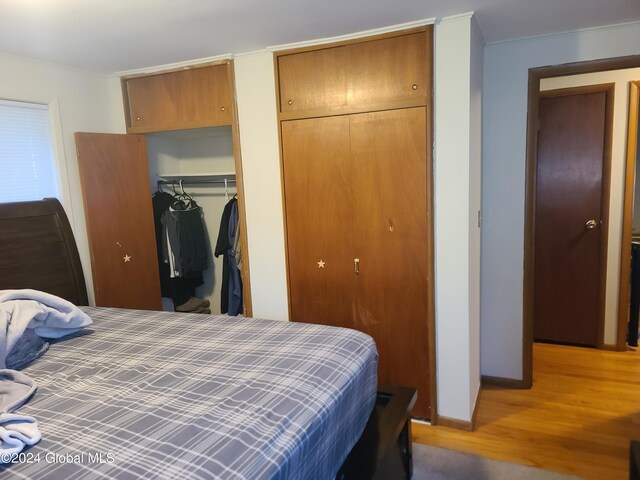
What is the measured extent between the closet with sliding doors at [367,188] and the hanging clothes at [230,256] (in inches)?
28.4

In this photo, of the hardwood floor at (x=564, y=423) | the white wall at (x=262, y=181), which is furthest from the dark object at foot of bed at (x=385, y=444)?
the white wall at (x=262, y=181)

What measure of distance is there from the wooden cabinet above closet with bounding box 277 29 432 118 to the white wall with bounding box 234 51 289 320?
0.15 m

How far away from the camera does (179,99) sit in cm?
304

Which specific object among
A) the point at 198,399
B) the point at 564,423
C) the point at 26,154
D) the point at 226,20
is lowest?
the point at 564,423

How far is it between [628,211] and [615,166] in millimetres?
361

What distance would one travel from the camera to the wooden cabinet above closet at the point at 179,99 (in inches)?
115

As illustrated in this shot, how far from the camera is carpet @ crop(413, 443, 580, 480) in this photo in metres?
2.14

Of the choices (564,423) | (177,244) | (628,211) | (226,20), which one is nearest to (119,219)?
(177,244)

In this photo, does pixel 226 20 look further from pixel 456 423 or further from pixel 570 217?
pixel 570 217

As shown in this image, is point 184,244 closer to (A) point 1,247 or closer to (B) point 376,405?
(A) point 1,247

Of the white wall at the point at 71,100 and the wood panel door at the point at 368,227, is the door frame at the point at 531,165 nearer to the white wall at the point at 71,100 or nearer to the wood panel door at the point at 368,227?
the wood panel door at the point at 368,227

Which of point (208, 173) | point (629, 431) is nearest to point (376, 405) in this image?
point (629, 431)

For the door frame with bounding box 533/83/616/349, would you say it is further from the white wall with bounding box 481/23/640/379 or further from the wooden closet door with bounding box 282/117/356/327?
the wooden closet door with bounding box 282/117/356/327

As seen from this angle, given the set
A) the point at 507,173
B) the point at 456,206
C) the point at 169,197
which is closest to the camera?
the point at 456,206
